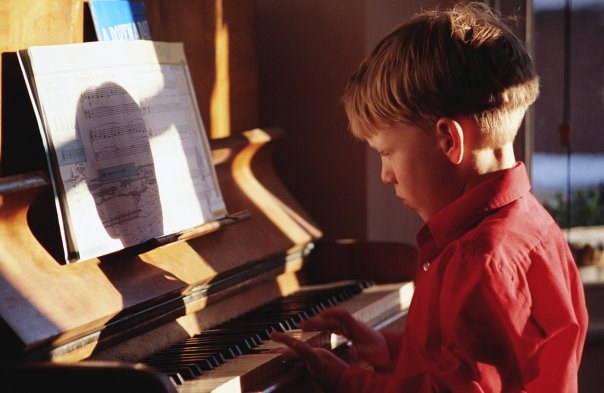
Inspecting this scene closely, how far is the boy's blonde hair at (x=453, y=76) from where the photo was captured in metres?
1.67

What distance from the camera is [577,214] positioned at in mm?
3061

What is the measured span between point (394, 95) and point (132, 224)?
60 centimetres

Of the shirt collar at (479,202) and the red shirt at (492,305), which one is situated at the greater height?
the shirt collar at (479,202)

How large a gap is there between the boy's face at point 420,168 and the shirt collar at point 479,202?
1.6 inches

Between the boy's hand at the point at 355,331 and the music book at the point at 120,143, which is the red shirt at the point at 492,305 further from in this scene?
the music book at the point at 120,143

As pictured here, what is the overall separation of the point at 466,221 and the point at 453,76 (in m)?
0.26

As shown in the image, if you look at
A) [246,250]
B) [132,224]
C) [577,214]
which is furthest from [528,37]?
[132,224]

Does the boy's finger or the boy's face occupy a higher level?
the boy's face

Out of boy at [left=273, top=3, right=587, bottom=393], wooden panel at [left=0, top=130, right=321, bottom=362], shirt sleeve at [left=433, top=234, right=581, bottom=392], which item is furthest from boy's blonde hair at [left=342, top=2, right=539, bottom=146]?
wooden panel at [left=0, top=130, right=321, bottom=362]

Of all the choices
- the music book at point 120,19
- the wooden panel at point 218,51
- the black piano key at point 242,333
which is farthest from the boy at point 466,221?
the wooden panel at point 218,51

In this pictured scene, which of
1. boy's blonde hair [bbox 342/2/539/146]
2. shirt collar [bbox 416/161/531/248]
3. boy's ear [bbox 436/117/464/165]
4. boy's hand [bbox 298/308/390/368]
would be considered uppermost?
boy's blonde hair [bbox 342/2/539/146]

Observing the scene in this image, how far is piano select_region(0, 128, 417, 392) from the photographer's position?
1.56m

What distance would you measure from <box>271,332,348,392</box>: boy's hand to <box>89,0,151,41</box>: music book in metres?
0.77

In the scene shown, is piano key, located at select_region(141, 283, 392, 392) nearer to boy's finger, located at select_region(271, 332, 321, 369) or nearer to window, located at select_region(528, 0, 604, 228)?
boy's finger, located at select_region(271, 332, 321, 369)
